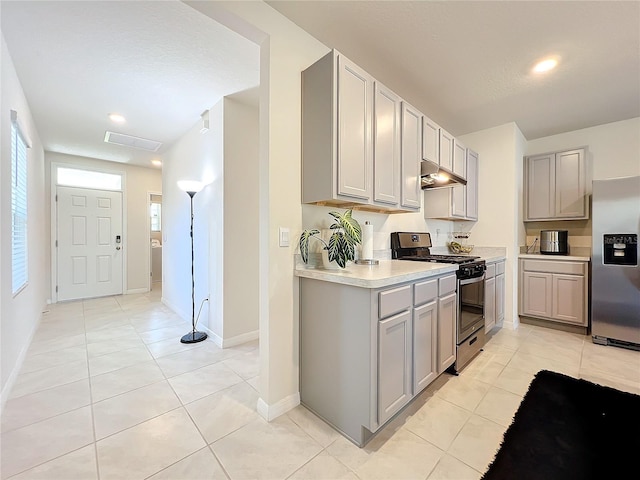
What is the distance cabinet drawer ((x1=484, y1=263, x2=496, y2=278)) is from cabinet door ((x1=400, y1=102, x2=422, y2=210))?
1173mm

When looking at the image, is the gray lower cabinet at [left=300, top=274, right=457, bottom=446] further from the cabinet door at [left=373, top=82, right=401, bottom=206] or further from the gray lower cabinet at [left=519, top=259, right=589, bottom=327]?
the gray lower cabinet at [left=519, top=259, right=589, bottom=327]

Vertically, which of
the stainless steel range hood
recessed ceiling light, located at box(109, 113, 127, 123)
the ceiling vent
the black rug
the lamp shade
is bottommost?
the black rug

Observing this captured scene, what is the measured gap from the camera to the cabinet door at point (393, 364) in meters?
1.53

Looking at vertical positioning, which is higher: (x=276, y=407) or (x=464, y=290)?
(x=464, y=290)

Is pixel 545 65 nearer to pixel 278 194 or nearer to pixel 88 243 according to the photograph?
pixel 278 194

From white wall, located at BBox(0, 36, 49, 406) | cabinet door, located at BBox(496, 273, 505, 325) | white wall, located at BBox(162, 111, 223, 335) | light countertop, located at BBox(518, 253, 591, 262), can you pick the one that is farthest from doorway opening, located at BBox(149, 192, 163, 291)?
light countertop, located at BBox(518, 253, 591, 262)

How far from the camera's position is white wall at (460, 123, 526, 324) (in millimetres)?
3553

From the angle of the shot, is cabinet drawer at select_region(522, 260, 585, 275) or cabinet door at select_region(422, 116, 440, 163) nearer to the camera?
cabinet door at select_region(422, 116, 440, 163)

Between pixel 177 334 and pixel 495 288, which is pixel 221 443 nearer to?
pixel 177 334

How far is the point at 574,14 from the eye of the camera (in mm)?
1836

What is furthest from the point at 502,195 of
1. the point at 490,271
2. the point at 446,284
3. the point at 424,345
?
the point at 424,345

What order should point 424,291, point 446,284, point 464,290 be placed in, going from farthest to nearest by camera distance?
point 464,290, point 446,284, point 424,291

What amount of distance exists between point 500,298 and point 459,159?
182 cm

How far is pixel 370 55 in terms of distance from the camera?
87.8 inches
